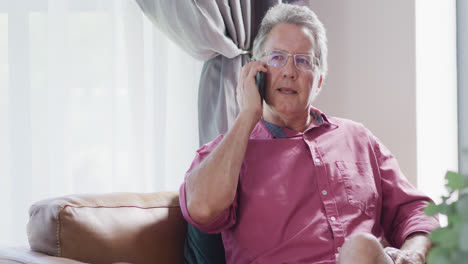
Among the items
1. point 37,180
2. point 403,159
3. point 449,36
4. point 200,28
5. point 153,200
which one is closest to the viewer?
point 153,200

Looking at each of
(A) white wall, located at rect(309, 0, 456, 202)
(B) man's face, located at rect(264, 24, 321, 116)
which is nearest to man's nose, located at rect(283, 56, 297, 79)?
(B) man's face, located at rect(264, 24, 321, 116)

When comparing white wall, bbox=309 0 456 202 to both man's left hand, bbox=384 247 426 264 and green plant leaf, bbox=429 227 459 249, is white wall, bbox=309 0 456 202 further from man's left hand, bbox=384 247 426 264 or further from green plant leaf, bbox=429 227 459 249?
green plant leaf, bbox=429 227 459 249

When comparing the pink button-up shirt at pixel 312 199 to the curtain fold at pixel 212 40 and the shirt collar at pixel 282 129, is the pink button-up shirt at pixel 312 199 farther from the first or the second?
the curtain fold at pixel 212 40

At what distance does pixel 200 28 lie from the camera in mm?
2350

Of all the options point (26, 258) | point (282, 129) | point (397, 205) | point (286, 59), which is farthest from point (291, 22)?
point (26, 258)

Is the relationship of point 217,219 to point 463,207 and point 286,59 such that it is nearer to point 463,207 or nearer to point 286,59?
point 286,59

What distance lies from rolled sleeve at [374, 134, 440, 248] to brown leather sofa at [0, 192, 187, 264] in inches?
28.5

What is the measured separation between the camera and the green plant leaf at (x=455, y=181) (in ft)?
1.86

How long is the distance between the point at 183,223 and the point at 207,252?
12 centimetres

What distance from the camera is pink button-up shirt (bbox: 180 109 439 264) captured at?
72.1 inches

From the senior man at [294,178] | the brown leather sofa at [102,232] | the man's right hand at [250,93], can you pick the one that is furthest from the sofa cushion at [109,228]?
the man's right hand at [250,93]

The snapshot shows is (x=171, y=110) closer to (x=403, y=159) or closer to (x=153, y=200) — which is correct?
(x=153, y=200)

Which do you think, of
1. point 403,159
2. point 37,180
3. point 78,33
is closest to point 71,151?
point 37,180

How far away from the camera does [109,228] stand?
65.3 inches
